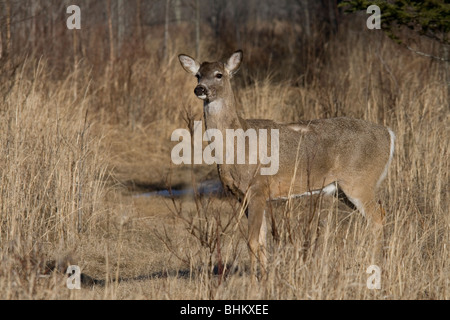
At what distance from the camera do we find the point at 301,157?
709cm

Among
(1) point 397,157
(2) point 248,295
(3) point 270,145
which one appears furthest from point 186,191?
(2) point 248,295

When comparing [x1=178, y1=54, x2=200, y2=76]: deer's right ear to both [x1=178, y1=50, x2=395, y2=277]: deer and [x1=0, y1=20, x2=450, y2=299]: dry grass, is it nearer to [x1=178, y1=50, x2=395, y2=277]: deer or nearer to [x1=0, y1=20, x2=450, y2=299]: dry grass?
[x1=178, y1=50, x2=395, y2=277]: deer

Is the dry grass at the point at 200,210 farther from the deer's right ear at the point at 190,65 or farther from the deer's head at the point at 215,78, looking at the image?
the deer's right ear at the point at 190,65

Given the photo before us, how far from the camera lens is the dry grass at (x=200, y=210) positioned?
5.49 metres

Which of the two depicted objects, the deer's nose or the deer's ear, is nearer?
the deer's nose

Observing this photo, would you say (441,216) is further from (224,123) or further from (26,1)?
(26,1)

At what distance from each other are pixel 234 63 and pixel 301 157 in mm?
1120

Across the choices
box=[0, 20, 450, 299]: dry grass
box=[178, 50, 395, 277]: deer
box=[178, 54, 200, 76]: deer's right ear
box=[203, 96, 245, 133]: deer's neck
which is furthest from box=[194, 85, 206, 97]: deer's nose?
box=[178, 54, 200, 76]: deer's right ear

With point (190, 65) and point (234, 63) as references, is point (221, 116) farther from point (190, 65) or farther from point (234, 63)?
point (190, 65)

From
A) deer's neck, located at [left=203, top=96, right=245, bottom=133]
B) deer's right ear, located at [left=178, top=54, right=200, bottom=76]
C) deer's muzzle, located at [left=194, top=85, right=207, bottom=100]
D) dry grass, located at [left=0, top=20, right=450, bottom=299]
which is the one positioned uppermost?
deer's right ear, located at [left=178, top=54, right=200, bottom=76]

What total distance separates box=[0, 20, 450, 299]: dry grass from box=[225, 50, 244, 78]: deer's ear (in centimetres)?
119

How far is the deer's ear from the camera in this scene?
720 cm

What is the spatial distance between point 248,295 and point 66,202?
3069 millimetres

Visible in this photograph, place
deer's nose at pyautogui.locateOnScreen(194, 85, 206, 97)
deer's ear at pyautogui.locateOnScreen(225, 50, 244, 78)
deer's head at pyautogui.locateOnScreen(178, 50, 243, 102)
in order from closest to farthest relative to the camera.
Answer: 1. deer's nose at pyautogui.locateOnScreen(194, 85, 206, 97)
2. deer's head at pyautogui.locateOnScreen(178, 50, 243, 102)
3. deer's ear at pyautogui.locateOnScreen(225, 50, 244, 78)
